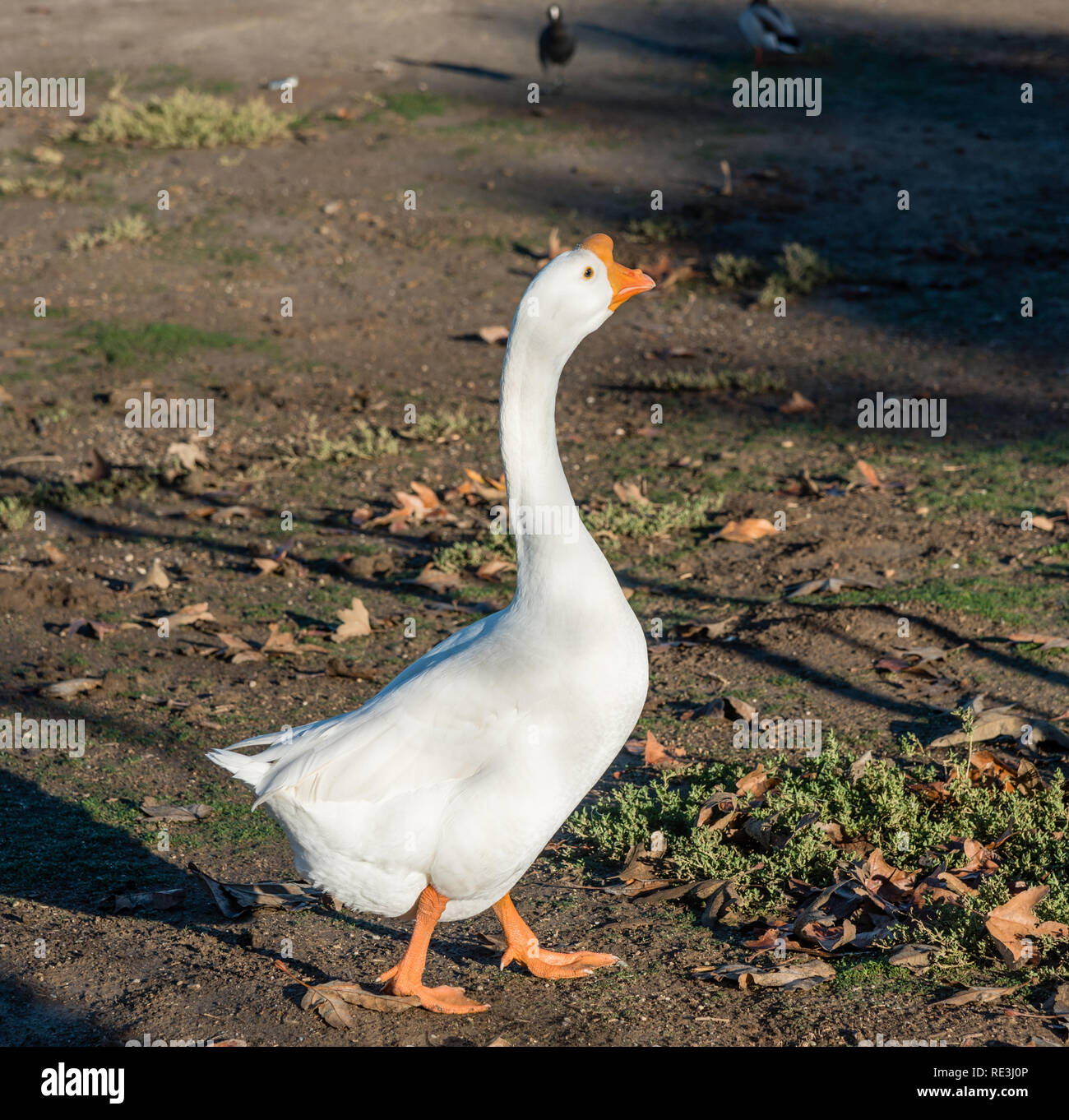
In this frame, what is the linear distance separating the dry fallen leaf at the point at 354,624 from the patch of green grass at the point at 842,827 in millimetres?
2089

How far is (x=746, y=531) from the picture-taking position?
749 centimetres

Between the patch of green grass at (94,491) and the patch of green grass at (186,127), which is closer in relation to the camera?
the patch of green grass at (94,491)

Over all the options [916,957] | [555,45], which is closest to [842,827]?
[916,957]

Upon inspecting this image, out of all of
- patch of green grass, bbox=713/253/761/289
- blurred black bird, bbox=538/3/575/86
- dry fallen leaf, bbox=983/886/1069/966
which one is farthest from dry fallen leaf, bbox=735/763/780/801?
blurred black bird, bbox=538/3/575/86

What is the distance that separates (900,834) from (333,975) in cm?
196

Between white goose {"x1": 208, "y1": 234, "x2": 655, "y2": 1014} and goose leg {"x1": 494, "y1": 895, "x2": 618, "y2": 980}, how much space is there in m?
0.23

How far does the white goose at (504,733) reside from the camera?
11.6 feet

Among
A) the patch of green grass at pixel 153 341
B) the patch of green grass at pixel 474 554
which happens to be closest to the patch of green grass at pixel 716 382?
the patch of green grass at pixel 474 554

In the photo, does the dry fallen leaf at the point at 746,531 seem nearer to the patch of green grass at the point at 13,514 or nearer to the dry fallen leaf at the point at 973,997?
the dry fallen leaf at the point at 973,997

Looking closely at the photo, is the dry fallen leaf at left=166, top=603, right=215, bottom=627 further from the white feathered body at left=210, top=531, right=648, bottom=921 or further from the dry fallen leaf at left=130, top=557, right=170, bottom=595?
the white feathered body at left=210, top=531, right=648, bottom=921

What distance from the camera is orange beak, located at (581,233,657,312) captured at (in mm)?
3711

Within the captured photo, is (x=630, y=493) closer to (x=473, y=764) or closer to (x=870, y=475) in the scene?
(x=870, y=475)

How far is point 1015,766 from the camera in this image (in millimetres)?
4805

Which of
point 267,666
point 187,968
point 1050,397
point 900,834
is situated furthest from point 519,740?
point 1050,397
